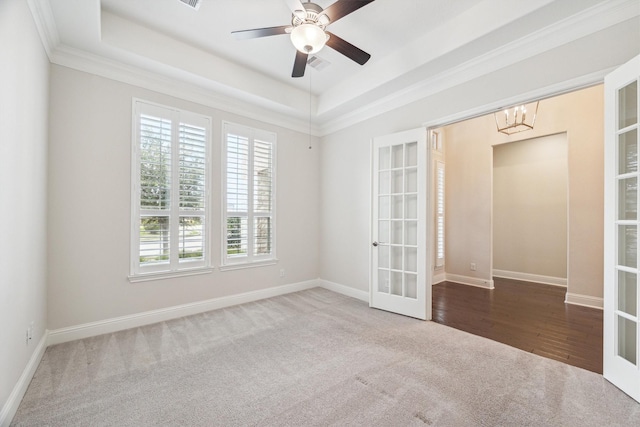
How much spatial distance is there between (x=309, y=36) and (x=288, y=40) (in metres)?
1.19

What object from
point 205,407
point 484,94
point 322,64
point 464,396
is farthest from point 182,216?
point 484,94

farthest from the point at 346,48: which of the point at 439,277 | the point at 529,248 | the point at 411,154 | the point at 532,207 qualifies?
the point at 529,248

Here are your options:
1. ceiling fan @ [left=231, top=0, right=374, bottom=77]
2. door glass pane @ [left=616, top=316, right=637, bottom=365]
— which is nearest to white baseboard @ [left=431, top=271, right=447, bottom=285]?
door glass pane @ [left=616, top=316, right=637, bottom=365]

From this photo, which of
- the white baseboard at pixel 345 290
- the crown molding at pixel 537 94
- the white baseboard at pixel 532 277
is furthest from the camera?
the white baseboard at pixel 532 277

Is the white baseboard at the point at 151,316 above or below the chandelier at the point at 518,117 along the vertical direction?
below

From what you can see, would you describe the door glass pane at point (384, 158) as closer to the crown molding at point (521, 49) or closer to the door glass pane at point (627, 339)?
the crown molding at point (521, 49)

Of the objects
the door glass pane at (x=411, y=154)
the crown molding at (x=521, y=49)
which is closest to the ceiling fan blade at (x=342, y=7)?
Answer: the crown molding at (x=521, y=49)

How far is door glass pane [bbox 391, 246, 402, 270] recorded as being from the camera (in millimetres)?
3820

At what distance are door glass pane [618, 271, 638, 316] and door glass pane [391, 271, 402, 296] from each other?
82.0 inches

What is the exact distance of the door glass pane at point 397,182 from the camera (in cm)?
386

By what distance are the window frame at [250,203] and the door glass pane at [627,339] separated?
155 inches

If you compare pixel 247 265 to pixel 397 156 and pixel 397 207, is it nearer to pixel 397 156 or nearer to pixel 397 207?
pixel 397 207

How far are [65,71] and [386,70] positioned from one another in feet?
11.9

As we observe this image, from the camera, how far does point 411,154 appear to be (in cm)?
375
